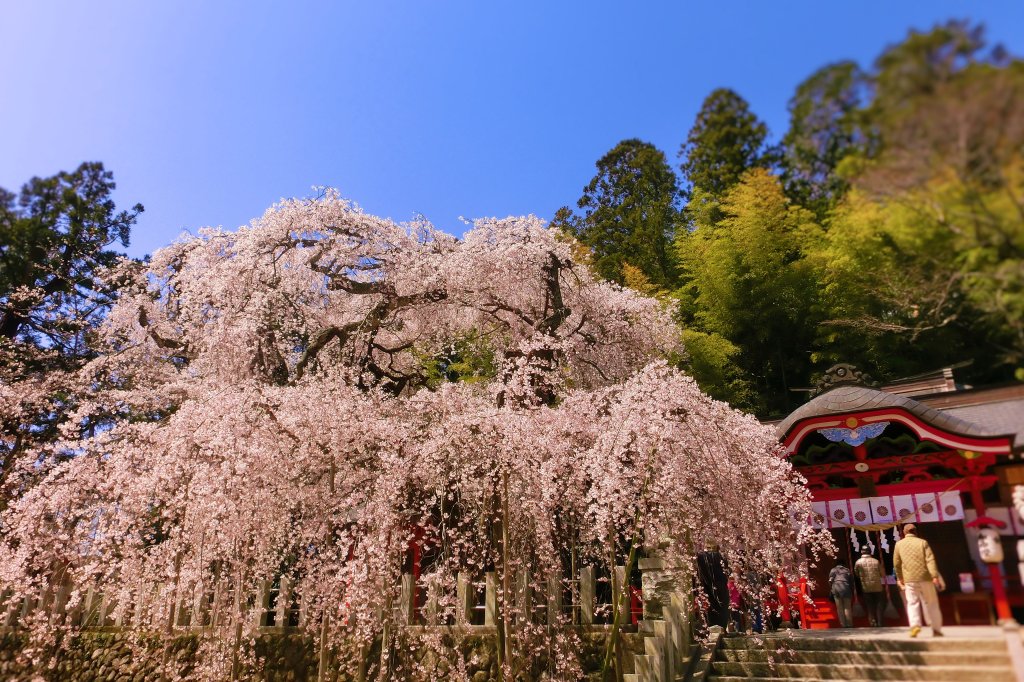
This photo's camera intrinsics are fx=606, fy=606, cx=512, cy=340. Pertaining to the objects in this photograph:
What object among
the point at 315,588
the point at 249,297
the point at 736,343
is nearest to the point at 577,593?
the point at 315,588

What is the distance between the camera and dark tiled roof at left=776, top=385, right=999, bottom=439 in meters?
9.24

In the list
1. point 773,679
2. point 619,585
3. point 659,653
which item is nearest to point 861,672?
point 773,679

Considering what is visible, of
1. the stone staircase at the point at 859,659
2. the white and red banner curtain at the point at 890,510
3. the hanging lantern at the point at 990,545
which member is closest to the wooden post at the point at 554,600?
the stone staircase at the point at 859,659

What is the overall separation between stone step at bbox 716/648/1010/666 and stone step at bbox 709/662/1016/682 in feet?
0.35

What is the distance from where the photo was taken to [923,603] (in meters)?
6.98

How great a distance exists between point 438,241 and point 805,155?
10.3 meters

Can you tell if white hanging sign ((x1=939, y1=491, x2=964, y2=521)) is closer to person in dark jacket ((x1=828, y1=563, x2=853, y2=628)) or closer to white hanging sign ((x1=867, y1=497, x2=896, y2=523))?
white hanging sign ((x1=867, y1=497, x2=896, y2=523))

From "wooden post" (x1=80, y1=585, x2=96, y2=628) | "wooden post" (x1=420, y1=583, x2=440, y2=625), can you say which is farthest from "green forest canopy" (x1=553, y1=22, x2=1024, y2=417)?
"wooden post" (x1=80, y1=585, x2=96, y2=628)

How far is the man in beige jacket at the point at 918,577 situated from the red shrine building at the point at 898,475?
8.56 ft

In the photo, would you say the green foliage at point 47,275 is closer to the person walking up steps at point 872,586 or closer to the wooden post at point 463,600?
the wooden post at point 463,600

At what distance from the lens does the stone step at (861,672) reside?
5756 mm

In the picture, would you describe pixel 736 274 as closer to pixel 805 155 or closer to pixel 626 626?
pixel 626 626

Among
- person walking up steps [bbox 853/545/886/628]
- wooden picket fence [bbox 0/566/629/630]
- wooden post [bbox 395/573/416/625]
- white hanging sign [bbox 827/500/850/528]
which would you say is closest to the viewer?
wooden picket fence [bbox 0/566/629/630]

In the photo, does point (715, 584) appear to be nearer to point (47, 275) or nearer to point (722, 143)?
point (722, 143)
